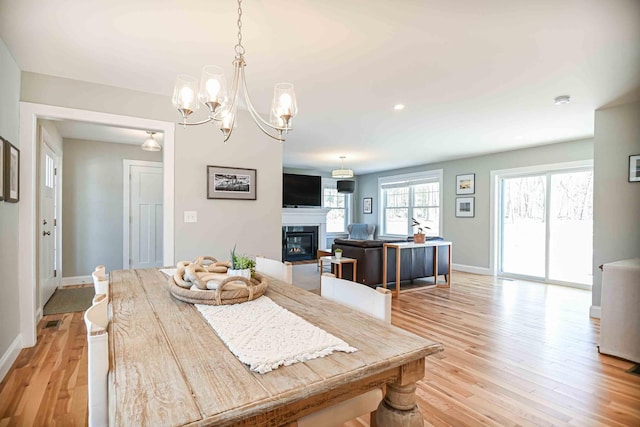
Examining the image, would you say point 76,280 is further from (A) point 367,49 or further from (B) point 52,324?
(A) point 367,49

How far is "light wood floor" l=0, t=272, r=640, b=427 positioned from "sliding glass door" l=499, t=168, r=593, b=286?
1.69 meters

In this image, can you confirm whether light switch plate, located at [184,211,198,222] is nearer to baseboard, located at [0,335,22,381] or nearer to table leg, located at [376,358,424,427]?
baseboard, located at [0,335,22,381]

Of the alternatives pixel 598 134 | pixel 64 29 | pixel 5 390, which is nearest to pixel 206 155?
pixel 64 29

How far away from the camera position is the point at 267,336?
1.03 m

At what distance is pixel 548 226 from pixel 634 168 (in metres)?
2.21

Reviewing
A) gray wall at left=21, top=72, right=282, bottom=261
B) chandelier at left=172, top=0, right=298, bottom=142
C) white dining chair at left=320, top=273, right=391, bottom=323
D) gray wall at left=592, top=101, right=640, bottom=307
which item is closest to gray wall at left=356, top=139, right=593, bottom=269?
gray wall at left=592, top=101, right=640, bottom=307

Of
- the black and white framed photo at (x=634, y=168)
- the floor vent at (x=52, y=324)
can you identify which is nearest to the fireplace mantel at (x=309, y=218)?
the floor vent at (x=52, y=324)

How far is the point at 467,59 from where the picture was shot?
2.40 m

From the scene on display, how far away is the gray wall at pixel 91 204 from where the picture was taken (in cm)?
494

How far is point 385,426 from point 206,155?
2.94m

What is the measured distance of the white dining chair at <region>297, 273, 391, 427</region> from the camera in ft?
3.44

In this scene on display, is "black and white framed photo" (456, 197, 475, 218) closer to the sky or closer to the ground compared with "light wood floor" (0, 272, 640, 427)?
closer to the sky

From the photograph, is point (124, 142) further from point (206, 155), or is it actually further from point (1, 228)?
point (1, 228)

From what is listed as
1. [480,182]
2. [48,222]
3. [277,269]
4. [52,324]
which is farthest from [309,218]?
[277,269]
